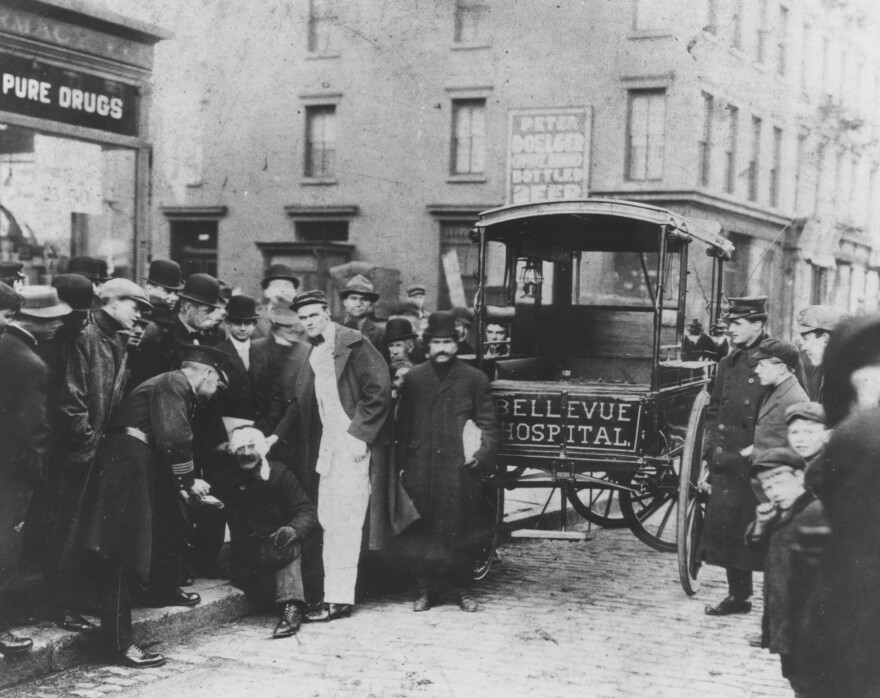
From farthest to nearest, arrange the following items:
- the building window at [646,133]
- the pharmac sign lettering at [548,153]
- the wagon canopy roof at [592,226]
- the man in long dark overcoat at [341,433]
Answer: the pharmac sign lettering at [548,153]
the building window at [646,133]
the wagon canopy roof at [592,226]
the man in long dark overcoat at [341,433]

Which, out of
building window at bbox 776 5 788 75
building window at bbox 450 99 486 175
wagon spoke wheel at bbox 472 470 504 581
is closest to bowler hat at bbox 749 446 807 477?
wagon spoke wheel at bbox 472 470 504 581

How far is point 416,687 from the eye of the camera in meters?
4.74

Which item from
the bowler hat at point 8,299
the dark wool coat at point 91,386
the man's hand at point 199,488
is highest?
the bowler hat at point 8,299

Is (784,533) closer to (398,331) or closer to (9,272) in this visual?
(398,331)

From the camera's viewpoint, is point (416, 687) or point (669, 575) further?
point (669, 575)

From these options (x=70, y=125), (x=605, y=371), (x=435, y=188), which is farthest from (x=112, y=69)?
(x=435, y=188)

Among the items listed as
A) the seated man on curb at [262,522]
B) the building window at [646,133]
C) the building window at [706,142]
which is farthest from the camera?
the building window at [646,133]

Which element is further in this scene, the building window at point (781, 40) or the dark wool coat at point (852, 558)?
the building window at point (781, 40)

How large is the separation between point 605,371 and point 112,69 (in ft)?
17.1

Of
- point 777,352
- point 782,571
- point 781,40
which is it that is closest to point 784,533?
point 782,571

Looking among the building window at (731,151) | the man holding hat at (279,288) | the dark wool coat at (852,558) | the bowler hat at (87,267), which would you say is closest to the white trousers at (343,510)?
the man holding hat at (279,288)

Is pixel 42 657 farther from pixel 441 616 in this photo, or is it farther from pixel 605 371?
pixel 605 371

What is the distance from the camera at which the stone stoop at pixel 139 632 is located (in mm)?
4738

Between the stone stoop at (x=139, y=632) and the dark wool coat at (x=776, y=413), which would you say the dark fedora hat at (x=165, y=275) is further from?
the dark wool coat at (x=776, y=413)
